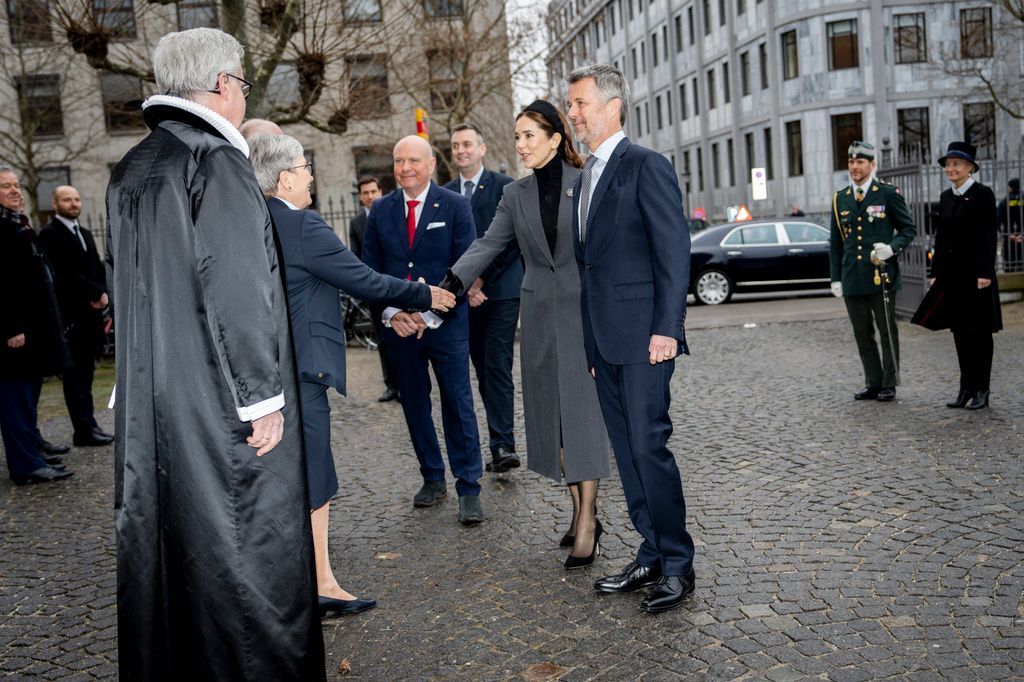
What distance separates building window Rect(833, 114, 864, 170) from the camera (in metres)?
39.6

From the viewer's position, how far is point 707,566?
481 cm

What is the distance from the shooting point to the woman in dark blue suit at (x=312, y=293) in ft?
14.8

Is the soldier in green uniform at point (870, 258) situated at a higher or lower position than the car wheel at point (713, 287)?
higher

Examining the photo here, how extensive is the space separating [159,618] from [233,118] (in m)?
1.60

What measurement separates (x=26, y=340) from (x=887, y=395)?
6851mm

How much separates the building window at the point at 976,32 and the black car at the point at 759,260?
24.0 meters

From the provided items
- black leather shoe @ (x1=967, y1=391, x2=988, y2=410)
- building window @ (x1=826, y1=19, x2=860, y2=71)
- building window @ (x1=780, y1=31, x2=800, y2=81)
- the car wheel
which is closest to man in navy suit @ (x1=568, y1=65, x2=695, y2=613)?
black leather shoe @ (x1=967, y1=391, x2=988, y2=410)

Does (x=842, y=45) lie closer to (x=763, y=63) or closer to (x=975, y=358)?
(x=763, y=63)

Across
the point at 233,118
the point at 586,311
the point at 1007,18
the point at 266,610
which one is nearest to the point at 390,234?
the point at 586,311

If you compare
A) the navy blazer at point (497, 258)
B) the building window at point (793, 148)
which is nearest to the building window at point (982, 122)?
the building window at point (793, 148)

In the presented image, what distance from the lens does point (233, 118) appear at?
11.1ft

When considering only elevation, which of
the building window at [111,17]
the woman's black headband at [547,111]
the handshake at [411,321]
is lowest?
the handshake at [411,321]

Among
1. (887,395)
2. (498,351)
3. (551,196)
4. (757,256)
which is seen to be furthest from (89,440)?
(757,256)

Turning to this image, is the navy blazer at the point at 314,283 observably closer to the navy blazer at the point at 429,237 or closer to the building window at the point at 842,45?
the navy blazer at the point at 429,237
